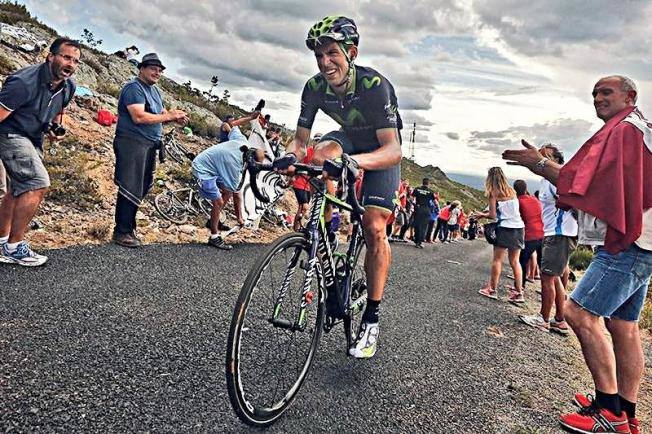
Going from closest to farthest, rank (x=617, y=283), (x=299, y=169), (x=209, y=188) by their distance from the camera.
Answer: (x=299, y=169)
(x=617, y=283)
(x=209, y=188)

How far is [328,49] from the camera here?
3.19 m


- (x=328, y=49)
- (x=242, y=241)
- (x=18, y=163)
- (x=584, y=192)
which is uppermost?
(x=328, y=49)

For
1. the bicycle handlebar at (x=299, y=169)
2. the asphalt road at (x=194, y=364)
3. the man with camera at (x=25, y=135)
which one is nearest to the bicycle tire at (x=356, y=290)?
the asphalt road at (x=194, y=364)

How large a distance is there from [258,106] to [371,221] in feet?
21.5

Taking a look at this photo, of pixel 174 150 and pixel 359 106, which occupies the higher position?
pixel 359 106

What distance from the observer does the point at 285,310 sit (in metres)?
2.70

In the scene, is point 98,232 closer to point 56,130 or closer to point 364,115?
point 56,130

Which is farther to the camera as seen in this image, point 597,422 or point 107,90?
point 107,90

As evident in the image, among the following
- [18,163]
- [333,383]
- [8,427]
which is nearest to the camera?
[8,427]

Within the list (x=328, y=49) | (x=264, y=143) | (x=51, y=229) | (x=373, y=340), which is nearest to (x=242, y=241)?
(x=264, y=143)

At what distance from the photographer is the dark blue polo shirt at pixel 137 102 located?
629cm

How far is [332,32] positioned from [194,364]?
8.60 ft

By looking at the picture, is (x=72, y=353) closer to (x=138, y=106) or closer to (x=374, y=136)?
(x=374, y=136)

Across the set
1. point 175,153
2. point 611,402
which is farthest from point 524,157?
point 175,153
